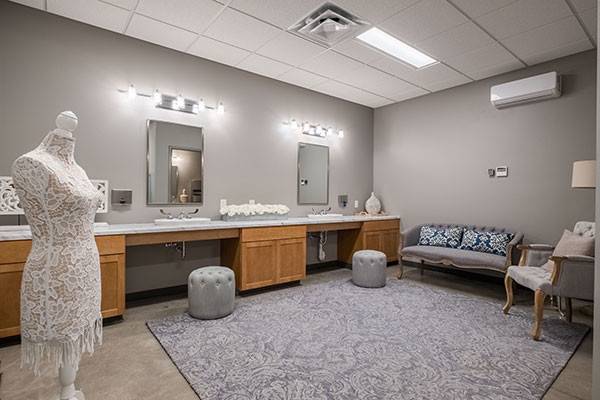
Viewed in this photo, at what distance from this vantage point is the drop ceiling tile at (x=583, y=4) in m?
2.74

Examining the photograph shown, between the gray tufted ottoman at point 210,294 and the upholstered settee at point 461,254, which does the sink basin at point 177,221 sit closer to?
the gray tufted ottoman at point 210,294

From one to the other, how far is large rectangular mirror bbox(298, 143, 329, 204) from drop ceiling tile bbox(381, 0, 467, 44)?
2199mm

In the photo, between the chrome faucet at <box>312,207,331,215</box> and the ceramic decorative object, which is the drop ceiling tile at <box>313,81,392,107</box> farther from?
the ceramic decorative object

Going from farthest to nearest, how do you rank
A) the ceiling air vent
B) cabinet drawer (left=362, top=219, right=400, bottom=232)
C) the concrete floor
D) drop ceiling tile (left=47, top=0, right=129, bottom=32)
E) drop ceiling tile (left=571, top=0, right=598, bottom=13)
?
cabinet drawer (left=362, top=219, right=400, bottom=232) < the ceiling air vent < drop ceiling tile (left=47, top=0, right=129, bottom=32) < drop ceiling tile (left=571, top=0, right=598, bottom=13) < the concrete floor

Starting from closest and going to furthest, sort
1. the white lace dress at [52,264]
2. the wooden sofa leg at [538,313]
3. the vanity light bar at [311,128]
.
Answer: the white lace dress at [52,264] → the wooden sofa leg at [538,313] → the vanity light bar at [311,128]

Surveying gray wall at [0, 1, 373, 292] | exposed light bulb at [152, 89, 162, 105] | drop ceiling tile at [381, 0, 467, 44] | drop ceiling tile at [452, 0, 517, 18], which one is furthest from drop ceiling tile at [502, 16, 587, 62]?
exposed light bulb at [152, 89, 162, 105]

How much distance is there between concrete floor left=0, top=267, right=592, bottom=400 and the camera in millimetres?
1842

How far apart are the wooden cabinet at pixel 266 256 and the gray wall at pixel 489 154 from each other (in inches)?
96.6

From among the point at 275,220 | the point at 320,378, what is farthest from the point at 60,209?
the point at 275,220

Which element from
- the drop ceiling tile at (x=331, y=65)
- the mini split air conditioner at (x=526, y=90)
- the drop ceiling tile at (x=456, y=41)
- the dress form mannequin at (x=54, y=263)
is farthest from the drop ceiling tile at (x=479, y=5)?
the dress form mannequin at (x=54, y=263)

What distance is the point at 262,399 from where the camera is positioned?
179 centimetres

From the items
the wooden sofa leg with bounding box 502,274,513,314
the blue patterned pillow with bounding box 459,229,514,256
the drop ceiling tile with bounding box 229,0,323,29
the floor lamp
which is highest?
the drop ceiling tile with bounding box 229,0,323,29

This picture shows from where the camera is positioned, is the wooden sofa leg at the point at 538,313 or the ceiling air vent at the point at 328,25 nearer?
the wooden sofa leg at the point at 538,313

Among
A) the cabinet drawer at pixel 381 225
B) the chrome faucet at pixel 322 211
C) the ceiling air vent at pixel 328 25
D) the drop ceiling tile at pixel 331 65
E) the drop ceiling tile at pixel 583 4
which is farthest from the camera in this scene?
the chrome faucet at pixel 322 211
